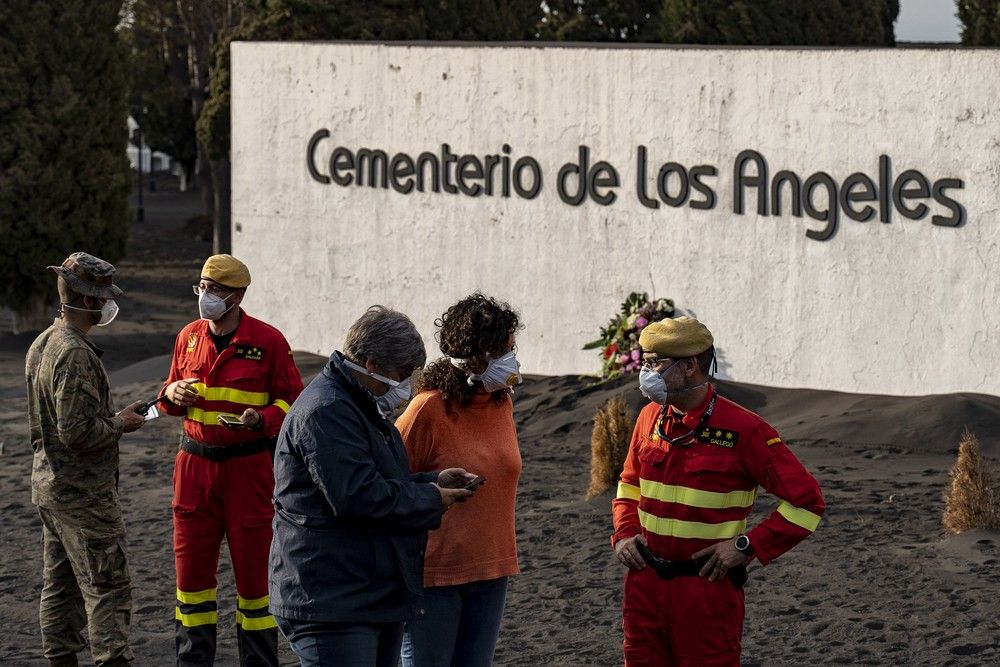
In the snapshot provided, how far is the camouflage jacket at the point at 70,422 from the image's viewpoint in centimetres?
660

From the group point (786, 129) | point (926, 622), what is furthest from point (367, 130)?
point (926, 622)

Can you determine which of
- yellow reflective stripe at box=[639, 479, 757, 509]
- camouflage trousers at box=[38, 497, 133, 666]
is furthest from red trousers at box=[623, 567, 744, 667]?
camouflage trousers at box=[38, 497, 133, 666]

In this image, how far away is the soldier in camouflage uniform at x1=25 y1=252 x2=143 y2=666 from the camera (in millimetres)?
6633

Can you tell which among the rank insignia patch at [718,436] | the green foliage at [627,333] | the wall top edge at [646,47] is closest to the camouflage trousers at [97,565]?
the rank insignia patch at [718,436]

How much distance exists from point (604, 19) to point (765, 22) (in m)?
5.05

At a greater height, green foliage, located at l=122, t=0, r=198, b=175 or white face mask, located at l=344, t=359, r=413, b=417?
green foliage, located at l=122, t=0, r=198, b=175

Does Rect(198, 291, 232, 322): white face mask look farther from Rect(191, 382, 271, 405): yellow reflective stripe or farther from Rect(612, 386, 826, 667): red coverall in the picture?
Rect(612, 386, 826, 667): red coverall

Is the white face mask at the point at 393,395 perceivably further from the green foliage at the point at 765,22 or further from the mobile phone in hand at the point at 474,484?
the green foliage at the point at 765,22

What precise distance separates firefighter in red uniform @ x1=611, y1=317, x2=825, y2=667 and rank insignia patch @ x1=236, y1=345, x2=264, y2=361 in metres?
2.40

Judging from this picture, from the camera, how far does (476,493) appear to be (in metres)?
5.44

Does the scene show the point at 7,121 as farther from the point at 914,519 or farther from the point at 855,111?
the point at 914,519

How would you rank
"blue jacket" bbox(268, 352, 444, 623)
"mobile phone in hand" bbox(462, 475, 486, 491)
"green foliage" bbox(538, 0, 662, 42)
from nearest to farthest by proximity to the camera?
1. "blue jacket" bbox(268, 352, 444, 623)
2. "mobile phone in hand" bbox(462, 475, 486, 491)
3. "green foliage" bbox(538, 0, 662, 42)

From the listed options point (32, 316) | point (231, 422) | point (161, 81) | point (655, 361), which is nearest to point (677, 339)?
point (655, 361)

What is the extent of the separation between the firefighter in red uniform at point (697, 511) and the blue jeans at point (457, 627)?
472 mm
